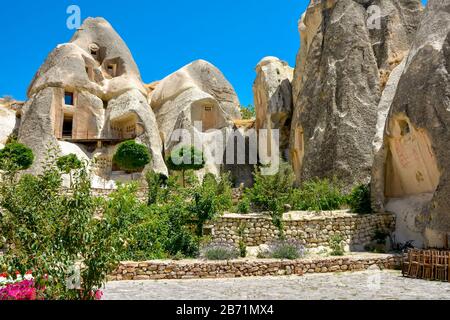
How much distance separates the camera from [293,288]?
1042cm

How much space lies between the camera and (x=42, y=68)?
115ft

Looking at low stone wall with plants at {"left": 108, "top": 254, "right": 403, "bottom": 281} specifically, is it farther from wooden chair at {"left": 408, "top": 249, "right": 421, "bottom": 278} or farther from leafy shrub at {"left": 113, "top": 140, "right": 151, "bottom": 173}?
leafy shrub at {"left": 113, "top": 140, "right": 151, "bottom": 173}

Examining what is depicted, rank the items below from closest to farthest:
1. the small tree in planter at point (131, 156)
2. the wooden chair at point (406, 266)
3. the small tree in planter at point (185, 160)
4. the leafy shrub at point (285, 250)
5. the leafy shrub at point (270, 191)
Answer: the wooden chair at point (406, 266)
the leafy shrub at point (285, 250)
the leafy shrub at point (270, 191)
the small tree in planter at point (185, 160)
the small tree in planter at point (131, 156)

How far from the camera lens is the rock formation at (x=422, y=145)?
550 inches

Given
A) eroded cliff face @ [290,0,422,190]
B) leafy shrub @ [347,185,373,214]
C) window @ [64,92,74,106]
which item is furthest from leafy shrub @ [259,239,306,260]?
window @ [64,92,74,106]

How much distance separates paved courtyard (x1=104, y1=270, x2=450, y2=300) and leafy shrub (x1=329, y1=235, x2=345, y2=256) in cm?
201

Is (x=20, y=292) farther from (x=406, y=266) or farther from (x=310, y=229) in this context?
(x=310, y=229)

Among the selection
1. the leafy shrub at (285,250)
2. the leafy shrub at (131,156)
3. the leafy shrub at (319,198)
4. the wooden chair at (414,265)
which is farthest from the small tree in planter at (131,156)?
the wooden chair at (414,265)

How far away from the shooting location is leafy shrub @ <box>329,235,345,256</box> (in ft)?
48.8

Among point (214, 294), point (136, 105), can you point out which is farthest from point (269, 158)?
point (214, 294)

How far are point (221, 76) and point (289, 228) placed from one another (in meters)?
25.5

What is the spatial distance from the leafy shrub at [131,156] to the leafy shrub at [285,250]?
14.9m

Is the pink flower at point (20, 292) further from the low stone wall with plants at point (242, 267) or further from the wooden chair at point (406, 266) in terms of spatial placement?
the wooden chair at point (406, 266)
